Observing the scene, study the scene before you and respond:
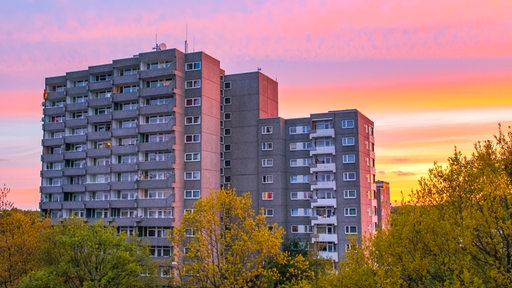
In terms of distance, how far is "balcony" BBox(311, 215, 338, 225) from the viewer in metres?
84.4

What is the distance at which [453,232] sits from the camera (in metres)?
29.5

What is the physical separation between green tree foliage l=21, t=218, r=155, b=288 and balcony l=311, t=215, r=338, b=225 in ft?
131

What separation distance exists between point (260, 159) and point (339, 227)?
20189mm

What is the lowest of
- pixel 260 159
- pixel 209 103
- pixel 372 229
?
pixel 372 229

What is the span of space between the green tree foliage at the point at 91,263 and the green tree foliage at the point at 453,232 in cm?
2585

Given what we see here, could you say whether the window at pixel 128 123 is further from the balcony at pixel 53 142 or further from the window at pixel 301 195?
the window at pixel 301 195

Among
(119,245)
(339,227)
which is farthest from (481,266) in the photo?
(339,227)

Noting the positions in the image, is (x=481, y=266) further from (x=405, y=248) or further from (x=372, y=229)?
(x=372, y=229)

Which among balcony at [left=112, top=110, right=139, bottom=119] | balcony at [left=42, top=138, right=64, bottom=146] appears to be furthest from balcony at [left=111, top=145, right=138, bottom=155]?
balcony at [left=42, top=138, right=64, bottom=146]

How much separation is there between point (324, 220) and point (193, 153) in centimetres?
2672

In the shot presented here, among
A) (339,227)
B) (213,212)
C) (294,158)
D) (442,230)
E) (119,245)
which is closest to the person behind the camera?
(442,230)

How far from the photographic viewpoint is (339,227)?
277 feet

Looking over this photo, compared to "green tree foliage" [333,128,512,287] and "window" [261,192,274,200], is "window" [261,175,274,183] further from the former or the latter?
"green tree foliage" [333,128,512,287]

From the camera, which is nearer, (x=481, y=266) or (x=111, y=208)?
(x=481, y=266)
